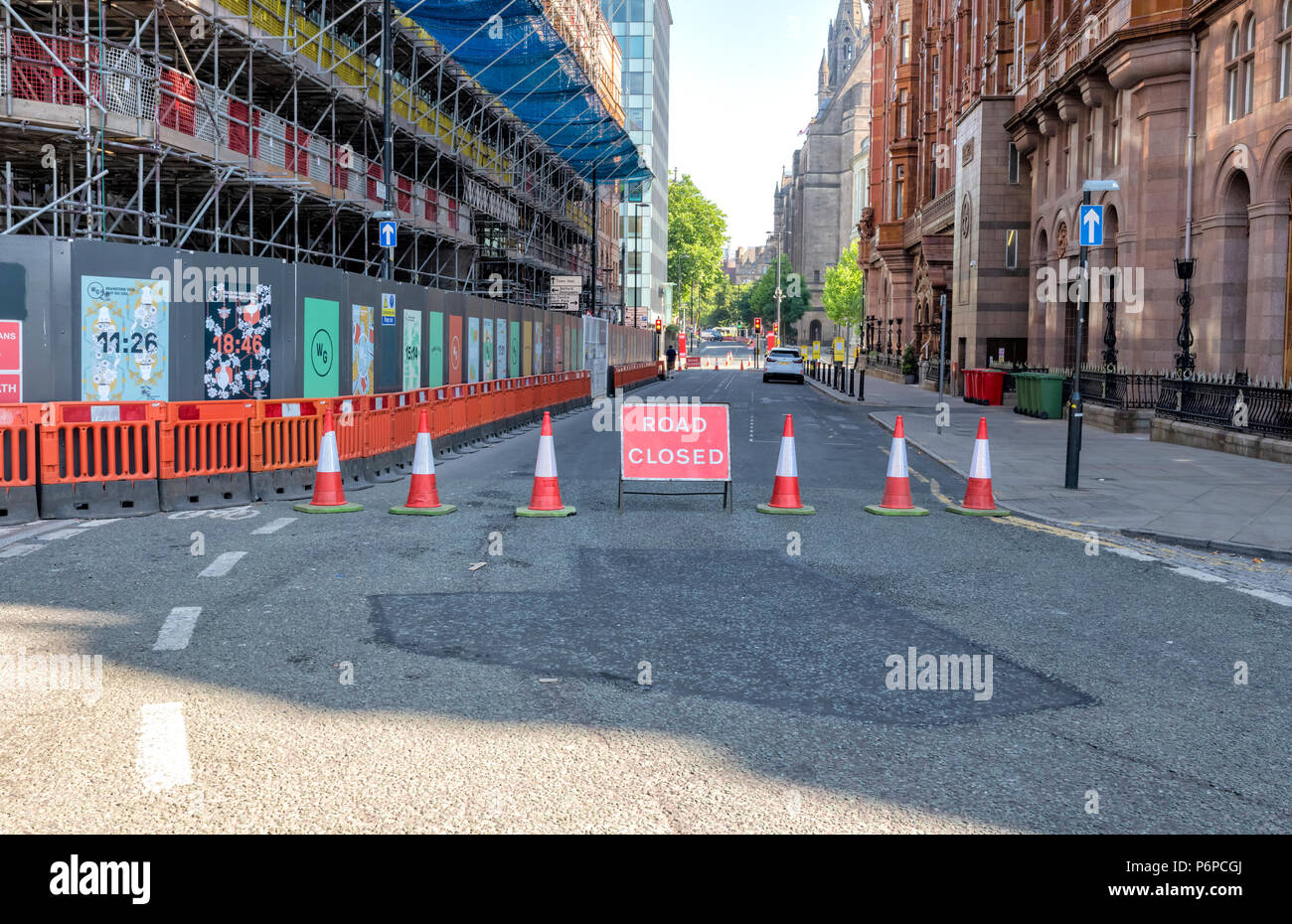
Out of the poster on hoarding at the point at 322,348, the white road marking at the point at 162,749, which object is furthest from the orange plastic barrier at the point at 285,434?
the white road marking at the point at 162,749

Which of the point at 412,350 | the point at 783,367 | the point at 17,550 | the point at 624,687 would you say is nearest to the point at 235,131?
the point at 412,350

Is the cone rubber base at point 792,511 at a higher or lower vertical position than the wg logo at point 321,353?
lower

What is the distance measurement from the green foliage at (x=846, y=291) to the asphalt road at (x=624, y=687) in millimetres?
124028

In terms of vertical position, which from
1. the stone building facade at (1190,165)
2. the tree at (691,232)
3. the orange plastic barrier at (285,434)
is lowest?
the orange plastic barrier at (285,434)

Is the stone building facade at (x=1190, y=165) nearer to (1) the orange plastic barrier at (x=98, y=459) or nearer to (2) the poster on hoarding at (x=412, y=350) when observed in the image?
(2) the poster on hoarding at (x=412, y=350)

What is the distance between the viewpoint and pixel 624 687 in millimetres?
6086

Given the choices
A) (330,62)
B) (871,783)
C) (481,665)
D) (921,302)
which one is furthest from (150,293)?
(921,302)

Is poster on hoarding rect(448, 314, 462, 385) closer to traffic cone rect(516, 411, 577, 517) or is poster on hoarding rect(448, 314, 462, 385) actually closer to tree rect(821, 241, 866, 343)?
traffic cone rect(516, 411, 577, 517)

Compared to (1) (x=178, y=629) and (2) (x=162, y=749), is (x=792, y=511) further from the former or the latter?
(2) (x=162, y=749)

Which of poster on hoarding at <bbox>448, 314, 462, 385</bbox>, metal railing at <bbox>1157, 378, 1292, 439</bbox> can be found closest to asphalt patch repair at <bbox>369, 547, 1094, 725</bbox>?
metal railing at <bbox>1157, 378, 1292, 439</bbox>

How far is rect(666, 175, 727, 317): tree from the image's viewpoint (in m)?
141

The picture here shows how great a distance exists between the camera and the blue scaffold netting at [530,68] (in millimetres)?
34584

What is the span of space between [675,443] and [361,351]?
24.2 feet
